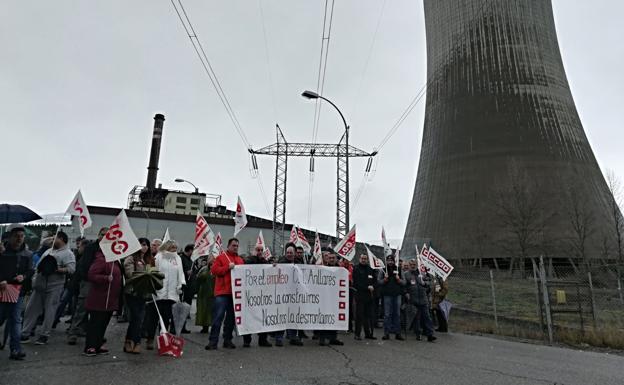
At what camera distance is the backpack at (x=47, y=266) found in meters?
6.44

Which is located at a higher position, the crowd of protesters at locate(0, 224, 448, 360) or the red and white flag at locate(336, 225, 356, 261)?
the red and white flag at locate(336, 225, 356, 261)

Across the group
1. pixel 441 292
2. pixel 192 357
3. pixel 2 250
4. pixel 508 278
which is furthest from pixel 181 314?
pixel 508 278

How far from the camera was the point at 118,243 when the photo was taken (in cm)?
582

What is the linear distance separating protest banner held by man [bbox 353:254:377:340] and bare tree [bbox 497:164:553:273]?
18728 mm

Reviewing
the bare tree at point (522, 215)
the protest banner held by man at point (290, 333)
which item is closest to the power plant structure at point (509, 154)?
the bare tree at point (522, 215)

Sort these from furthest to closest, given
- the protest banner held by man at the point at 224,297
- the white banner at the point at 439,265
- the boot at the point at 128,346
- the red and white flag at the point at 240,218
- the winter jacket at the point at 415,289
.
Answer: the red and white flag at the point at 240,218
the white banner at the point at 439,265
the winter jacket at the point at 415,289
the protest banner held by man at the point at 224,297
the boot at the point at 128,346

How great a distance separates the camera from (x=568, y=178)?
79.0ft

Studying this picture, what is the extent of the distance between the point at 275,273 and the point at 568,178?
74.0ft

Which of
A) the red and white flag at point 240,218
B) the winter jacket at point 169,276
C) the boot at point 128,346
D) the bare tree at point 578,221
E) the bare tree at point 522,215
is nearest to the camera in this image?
the boot at point 128,346

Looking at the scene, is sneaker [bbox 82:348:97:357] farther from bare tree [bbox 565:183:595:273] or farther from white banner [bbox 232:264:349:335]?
bare tree [bbox 565:183:595:273]

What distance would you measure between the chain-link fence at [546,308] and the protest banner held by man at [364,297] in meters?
3.98

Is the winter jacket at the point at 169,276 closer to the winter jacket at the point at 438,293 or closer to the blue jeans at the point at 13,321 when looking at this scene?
the blue jeans at the point at 13,321

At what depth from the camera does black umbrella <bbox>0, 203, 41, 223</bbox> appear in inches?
352

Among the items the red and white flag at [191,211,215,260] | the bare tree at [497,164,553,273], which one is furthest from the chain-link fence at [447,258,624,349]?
the red and white flag at [191,211,215,260]
